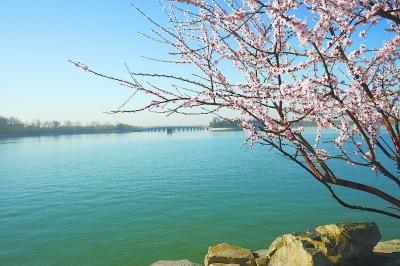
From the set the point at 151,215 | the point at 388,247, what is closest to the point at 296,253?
the point at 388,247

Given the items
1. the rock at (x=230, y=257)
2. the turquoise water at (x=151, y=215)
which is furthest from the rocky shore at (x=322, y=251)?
the turquoise water at (x=151, y=215)

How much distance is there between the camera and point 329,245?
11094mm

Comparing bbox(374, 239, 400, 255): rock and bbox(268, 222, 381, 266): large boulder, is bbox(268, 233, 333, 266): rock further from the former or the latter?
bbox(374, 239, 400, 255): rock

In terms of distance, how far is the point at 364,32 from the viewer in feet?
12.2

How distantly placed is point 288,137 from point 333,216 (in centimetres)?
1870

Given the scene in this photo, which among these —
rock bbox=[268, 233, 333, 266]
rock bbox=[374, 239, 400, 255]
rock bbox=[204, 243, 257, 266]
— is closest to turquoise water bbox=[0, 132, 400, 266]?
rock bbox=[204, 243, 257, 266]

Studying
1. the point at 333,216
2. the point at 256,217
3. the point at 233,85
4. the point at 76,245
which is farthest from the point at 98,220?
the point at 233,85

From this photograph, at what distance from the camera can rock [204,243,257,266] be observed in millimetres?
12012

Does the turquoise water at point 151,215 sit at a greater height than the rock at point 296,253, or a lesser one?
lesser

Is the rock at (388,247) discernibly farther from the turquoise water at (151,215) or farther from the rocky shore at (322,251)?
the turquoise water at (151,215)

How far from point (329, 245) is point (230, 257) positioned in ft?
10.3

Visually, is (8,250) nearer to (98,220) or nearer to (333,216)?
(98,220)

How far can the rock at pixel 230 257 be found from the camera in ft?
39.4

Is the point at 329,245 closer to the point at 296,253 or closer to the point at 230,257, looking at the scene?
the point at 296,253
